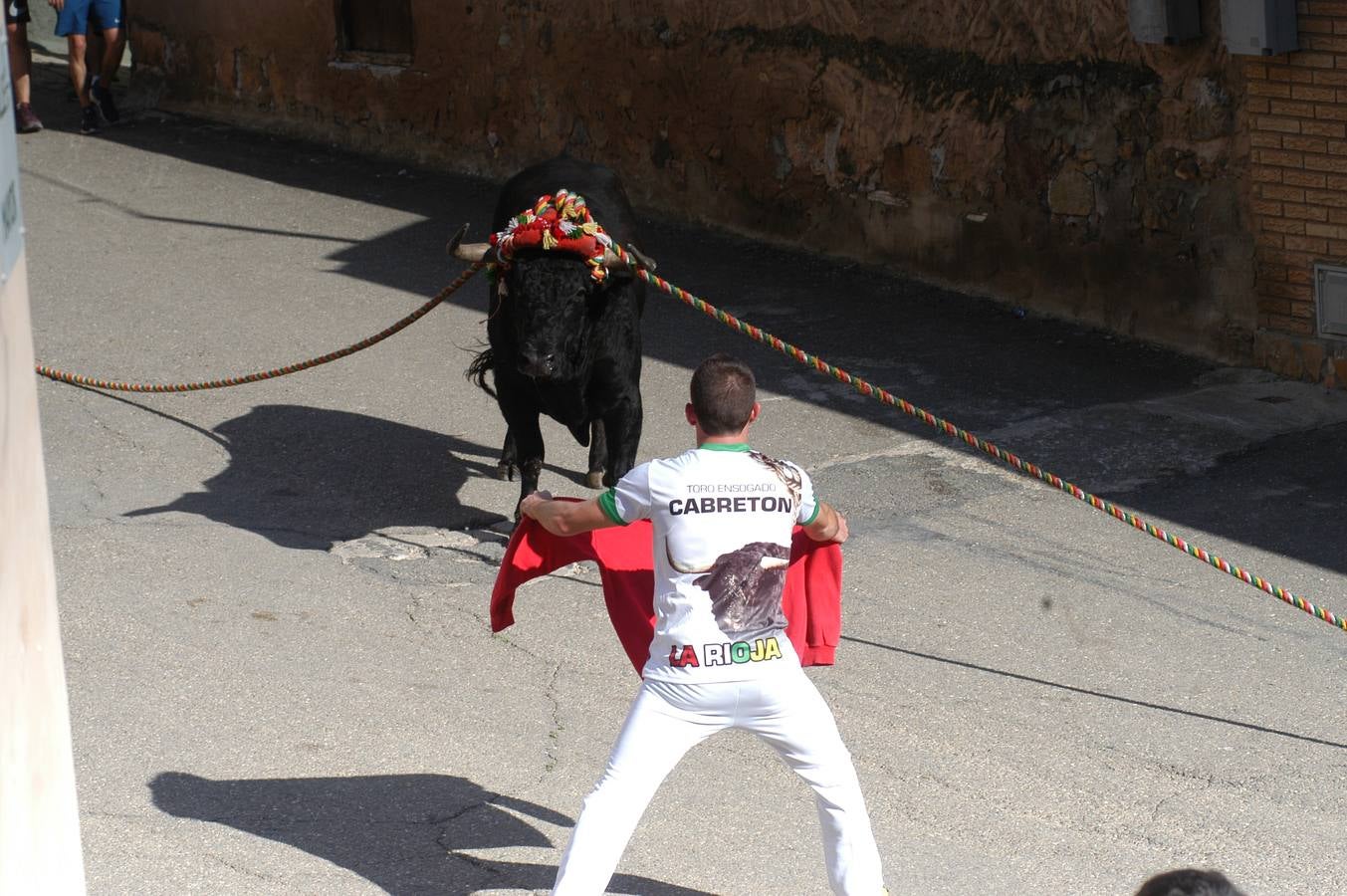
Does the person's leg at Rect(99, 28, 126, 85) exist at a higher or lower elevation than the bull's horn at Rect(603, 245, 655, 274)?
higher

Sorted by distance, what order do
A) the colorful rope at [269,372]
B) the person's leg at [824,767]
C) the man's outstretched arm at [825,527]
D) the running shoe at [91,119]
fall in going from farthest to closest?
the running shoe at [91,119]
the colorful rope at [269,372]
the man's outstretched arm at [825,527]
the person's leg at [824,767]

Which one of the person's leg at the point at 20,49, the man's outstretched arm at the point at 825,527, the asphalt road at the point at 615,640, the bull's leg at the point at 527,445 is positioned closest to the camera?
the man's outstretched arm at the point at 825,527

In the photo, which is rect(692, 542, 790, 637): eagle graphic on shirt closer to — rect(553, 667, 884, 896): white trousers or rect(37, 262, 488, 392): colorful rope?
rect(553, 667, 884, 896): white trousers

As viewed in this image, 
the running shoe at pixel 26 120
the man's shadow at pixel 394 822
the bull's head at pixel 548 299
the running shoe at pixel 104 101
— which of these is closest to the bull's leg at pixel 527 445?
the bull's head at pixel 548 299

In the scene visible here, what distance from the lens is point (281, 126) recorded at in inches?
649

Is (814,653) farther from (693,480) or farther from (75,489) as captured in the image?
(75,489)

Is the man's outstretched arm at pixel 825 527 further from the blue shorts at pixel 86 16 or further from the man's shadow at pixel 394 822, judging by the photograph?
the blue shorts at pixel 86 16

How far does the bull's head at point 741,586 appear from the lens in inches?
169

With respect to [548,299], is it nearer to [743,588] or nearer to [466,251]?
[466,251]

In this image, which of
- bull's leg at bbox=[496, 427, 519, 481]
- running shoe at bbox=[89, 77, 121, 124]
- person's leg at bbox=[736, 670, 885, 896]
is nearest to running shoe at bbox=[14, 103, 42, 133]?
running shoe at bbox=[89, 77, 121, 124]

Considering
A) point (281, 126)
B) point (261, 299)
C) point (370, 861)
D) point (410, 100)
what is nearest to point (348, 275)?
point (261, 299)

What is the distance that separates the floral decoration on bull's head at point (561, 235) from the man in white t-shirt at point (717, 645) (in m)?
3.01

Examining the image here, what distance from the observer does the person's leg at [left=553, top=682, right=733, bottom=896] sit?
423 cm

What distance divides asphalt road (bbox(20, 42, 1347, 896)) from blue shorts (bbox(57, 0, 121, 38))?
16.4 ft
